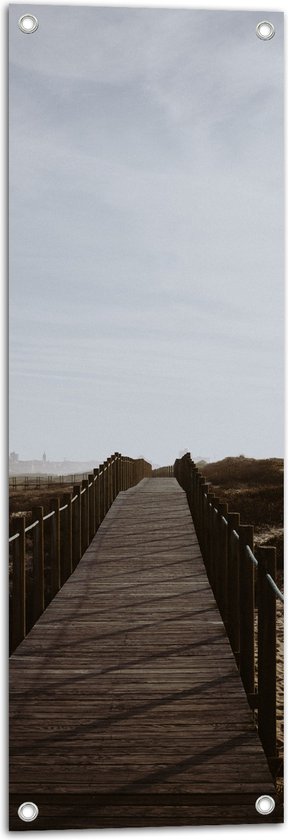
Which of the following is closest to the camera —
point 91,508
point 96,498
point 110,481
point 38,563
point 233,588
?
point 233,588

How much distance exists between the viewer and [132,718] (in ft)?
14.1

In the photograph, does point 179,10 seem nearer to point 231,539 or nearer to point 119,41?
point 119,41

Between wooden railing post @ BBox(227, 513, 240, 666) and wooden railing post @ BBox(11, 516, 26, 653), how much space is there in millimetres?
1509

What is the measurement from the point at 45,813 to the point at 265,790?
1051mm

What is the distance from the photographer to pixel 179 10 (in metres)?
4.48

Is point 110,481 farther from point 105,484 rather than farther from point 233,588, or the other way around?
point 233,588

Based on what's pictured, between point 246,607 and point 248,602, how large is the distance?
0.04 m

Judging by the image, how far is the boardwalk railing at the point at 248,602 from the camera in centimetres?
409

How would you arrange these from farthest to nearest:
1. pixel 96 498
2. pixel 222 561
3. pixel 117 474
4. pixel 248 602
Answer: pixel 117 474, pixel 96 498, pixel 222 561, pixel 248 602

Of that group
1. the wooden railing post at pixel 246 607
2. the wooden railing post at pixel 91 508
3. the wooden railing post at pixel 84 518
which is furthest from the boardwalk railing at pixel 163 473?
the wooden railing post at pixel 246 607

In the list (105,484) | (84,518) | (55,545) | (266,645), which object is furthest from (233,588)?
(105,484)

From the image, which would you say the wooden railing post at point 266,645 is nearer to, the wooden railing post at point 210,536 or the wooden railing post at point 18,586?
the wooden railing post at point 18,586

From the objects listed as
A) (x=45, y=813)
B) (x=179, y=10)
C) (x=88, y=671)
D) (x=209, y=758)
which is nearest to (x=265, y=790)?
(x=209, y=758)

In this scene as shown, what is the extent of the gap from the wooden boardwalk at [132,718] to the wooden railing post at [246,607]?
0.43ft
